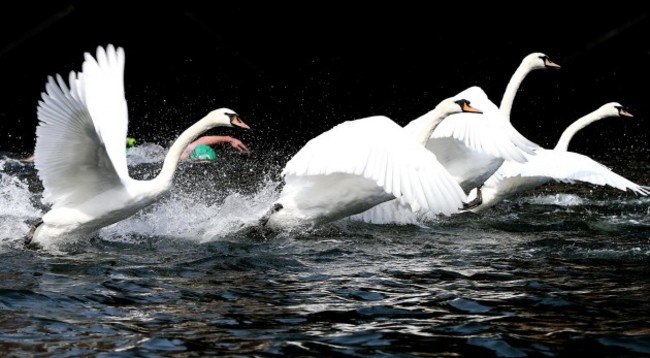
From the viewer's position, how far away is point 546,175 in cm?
1053

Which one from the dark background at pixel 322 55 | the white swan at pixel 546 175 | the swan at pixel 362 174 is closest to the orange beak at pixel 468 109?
the swan at pixel 362 174

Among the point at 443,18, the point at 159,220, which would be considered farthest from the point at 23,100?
the point at 159,220

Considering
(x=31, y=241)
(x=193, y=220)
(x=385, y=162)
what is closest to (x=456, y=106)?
(x=385, y=162)

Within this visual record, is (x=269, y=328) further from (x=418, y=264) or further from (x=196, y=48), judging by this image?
(x=196, y=48)

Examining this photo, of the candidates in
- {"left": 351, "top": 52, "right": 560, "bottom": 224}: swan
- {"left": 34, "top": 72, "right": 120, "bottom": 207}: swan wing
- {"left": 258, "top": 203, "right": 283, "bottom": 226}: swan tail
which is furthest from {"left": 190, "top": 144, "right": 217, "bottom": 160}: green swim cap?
{"left": 34, "top": 72, "right": 120, "bottom": 207}: swan wing

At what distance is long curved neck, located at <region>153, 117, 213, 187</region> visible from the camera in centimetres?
848

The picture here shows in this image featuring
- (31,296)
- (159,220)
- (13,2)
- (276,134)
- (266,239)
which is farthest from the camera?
(13,2)

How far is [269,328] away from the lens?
628 centimetres

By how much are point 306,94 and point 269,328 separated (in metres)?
14.9

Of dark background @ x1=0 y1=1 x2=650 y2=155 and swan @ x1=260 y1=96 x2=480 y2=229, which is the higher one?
dark background @ x1=0 y1=1 x2=650 y2=155

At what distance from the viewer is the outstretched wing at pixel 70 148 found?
7727mm

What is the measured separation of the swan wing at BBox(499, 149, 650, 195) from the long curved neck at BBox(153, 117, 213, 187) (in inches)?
132

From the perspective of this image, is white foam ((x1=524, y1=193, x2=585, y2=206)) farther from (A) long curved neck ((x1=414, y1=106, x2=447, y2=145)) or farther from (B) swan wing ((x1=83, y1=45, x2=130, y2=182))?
Answer: (B) swan wing ((x1=83, y1=45, x2=130, y2=182))

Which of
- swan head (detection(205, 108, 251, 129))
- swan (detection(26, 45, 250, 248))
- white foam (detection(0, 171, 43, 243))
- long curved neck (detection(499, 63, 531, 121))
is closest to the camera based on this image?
swan (detection(26, 45, 250, 248))
